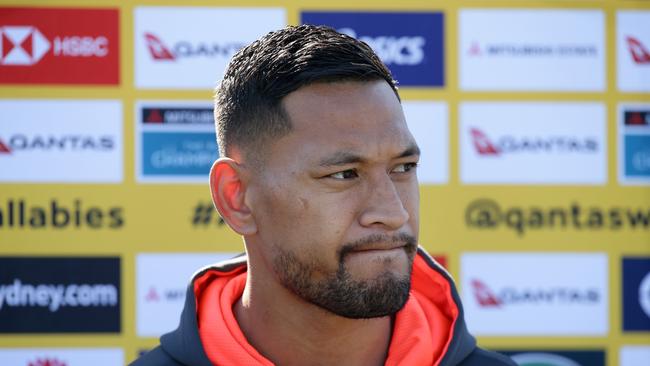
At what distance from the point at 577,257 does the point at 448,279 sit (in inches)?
67.5

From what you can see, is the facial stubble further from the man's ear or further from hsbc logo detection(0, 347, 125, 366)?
hsbc logo detection(0, 347, 125, 366)

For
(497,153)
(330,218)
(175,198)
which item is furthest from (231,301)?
(497,153)

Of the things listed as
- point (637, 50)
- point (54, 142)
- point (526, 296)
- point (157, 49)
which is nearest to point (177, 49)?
point (157, 49)

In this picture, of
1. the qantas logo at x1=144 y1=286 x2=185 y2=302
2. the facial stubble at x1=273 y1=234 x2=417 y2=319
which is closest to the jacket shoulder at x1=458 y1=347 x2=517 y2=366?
the facial stubble at x1=273 y1=234 x2=417 y2=319

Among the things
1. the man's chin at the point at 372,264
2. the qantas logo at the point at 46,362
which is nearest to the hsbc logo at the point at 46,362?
the qantas logo at the point at 46,362

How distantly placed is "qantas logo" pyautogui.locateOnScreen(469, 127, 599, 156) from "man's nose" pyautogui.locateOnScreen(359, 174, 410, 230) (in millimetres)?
1899

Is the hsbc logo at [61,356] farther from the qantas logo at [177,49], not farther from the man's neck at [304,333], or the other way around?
the man's neck at [304,333]

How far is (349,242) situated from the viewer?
1.51 metres

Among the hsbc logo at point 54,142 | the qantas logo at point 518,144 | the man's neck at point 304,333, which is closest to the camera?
the man's neck at point 304,333

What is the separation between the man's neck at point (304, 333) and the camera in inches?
65.2

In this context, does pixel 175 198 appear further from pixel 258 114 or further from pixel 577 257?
pixel 258 114

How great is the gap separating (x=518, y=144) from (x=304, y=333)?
1900 millimetres

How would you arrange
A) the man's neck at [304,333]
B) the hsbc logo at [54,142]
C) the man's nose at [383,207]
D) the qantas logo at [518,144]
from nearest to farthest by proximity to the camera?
the man's nose at [383,207], the man's neck at [304,333], the hsbc logo at [54,142], the qantas logo at [518,144]

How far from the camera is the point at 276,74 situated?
161cm
